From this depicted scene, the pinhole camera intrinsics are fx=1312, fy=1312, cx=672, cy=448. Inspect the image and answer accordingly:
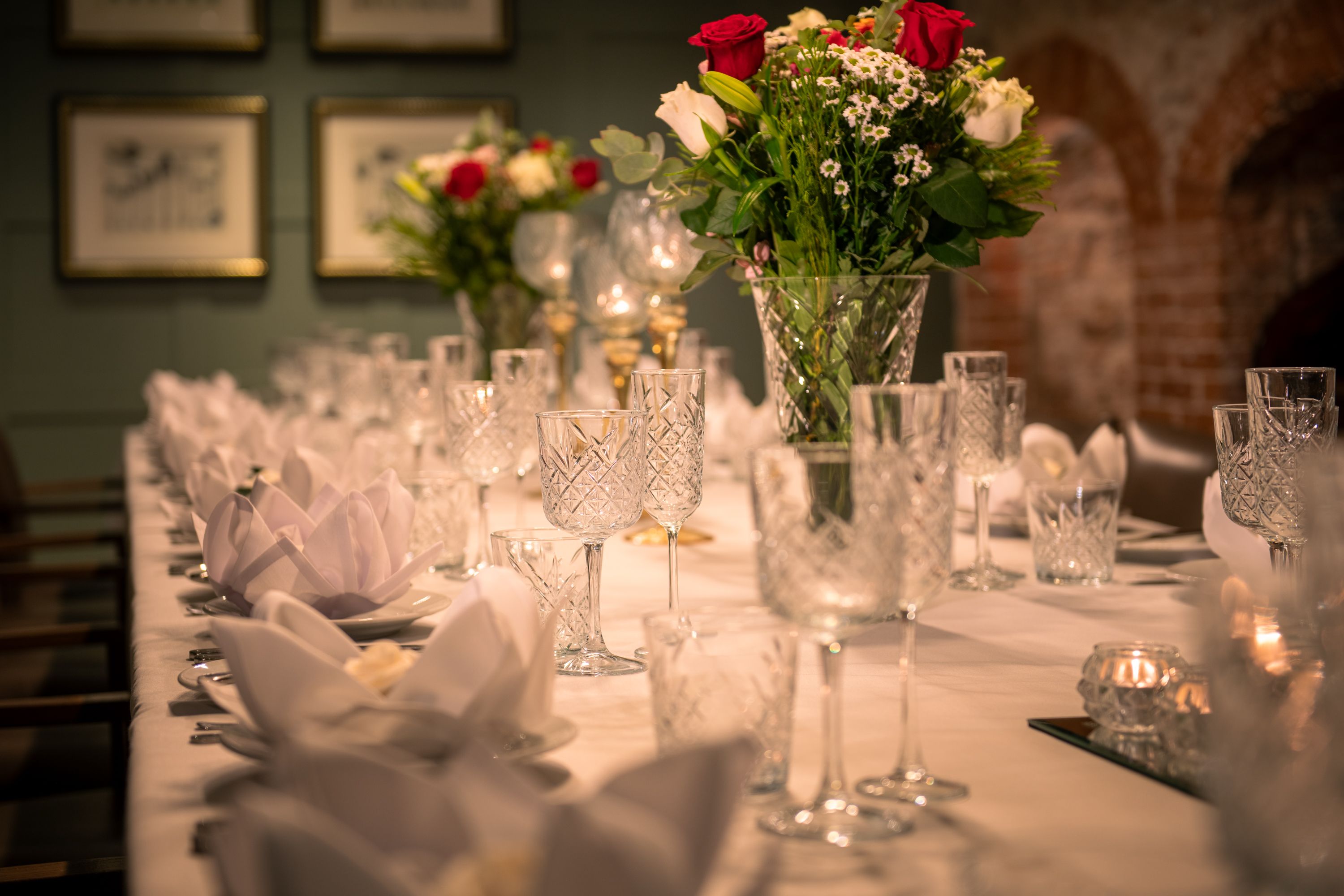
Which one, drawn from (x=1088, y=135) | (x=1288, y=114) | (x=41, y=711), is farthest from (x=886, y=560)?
(x=1088, y=135)

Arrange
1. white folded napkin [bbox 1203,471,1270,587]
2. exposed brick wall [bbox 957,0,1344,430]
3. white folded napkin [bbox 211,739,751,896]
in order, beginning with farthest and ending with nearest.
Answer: exposed brick wall [bbox 957,0,1344,430], white folded napkin [bbox 1203,471,1270,587], white folded napkin [bbox 211,739,751,896]

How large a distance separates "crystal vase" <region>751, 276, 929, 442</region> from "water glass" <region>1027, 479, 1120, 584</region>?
295 millimetres

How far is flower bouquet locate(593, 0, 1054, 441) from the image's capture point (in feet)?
4.05

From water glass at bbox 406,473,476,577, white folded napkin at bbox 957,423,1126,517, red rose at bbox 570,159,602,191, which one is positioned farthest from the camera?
red rose at bbox 570,159,602,191

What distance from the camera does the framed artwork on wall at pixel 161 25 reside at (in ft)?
16.7

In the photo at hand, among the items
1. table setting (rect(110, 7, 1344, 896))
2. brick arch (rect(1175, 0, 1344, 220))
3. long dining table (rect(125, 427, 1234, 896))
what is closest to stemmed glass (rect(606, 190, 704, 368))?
table setting (rect(110, 7, 1344, 896))

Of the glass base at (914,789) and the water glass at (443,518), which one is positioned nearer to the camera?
the glass base at (914,789)

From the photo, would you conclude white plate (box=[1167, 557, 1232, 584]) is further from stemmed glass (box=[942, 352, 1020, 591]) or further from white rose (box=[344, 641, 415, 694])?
white rose (box=[344, 641, 415, 694])

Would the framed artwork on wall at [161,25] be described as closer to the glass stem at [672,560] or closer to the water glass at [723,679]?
the glass stem at [672,560]

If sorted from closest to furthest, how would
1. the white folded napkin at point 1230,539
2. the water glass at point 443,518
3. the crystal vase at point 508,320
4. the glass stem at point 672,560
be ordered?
1. the glass stem at point 672,560
2. the white folded napkin at point 1230,539
3. the water glass at point 443,518
4. the crystal vase at point 508,320

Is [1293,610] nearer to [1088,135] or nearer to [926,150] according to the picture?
[926,150]

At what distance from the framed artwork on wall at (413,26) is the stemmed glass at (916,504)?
4.96 m

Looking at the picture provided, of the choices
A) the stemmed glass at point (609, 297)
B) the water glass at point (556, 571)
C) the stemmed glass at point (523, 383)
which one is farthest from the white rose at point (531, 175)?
the water glass at point (556, 571)

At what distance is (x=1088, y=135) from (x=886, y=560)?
4791 mm
